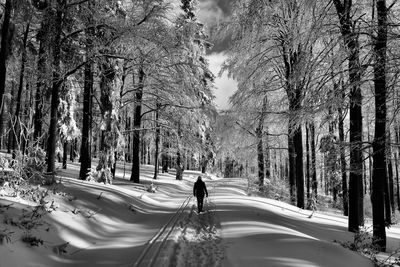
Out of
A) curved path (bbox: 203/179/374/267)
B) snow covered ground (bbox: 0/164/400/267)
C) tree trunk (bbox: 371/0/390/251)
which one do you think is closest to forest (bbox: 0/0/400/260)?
tree trunk (bbox: 371/0/390/251)

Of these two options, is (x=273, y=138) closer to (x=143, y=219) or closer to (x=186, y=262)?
(x=143, y=219)

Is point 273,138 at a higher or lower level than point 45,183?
higher

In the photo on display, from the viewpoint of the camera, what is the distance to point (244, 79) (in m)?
19.7

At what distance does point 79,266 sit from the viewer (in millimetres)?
7641

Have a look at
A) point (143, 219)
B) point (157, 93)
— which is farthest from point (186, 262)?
point (157, 93)

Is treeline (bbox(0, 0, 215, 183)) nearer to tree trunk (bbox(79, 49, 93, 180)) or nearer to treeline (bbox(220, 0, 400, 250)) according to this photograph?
tree trunk (bbox(79, 49, 93, 180))

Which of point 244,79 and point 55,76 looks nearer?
point 55,76

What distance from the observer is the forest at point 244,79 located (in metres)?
9.82

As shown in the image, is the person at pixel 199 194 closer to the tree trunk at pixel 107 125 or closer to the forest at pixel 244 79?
the forest at pixel 244 79

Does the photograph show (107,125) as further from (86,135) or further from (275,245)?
(275,245)

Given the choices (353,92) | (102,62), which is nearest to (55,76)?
(102,62)

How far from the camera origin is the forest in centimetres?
982

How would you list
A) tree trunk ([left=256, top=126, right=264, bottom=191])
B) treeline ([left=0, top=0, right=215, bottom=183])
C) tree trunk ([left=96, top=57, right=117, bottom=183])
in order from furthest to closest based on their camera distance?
tree trunk ([left=256, top=126, right=264, bottom=191]) → tree trunk ([left=96, top=57, right=117, bottom=183]) → treeline ([left=0, top=0, right=215, bottom=183])

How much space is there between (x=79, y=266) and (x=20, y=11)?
9261 mm
